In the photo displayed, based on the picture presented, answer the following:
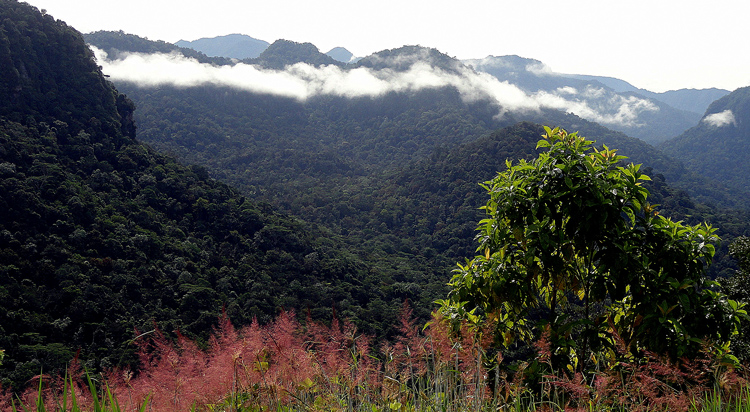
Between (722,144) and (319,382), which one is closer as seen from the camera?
(319,382)

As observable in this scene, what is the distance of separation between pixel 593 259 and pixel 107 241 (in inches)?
1302

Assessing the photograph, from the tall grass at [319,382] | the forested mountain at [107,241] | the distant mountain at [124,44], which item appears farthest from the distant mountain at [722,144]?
the distant mountain at [124,44]

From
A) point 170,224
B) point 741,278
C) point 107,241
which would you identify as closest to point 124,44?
point 170,224

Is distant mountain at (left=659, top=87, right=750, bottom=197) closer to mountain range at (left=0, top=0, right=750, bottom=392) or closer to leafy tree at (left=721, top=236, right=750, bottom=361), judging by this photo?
mountain range at (left=0, top=0, right=750, bottom=392)

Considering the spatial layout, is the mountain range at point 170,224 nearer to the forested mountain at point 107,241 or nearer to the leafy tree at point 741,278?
the forested mountain at point 107,241

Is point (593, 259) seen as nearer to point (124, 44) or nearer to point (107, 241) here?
point (107, 241)

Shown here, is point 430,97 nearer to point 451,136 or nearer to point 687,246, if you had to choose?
point 451,136

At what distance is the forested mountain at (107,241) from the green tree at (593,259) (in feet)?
50.0

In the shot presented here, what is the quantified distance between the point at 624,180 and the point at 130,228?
36.8 metres

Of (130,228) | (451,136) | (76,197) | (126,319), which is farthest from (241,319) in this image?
(451,136)

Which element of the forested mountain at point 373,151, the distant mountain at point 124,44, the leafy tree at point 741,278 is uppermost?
the distant mountain at point 124,44

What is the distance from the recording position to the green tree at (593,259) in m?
2.84

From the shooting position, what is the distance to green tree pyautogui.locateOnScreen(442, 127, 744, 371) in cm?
284

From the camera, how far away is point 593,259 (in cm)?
309
